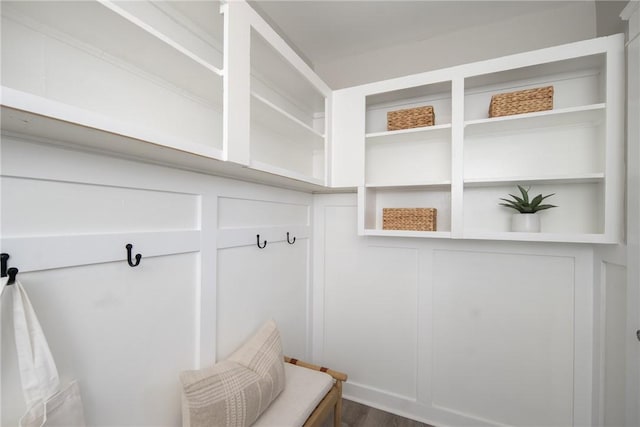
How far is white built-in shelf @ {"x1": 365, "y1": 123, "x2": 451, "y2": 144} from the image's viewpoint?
175 cm

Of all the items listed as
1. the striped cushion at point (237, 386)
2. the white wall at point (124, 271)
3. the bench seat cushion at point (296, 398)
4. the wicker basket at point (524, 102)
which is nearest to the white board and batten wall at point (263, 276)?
the white wall at point (124, 271)

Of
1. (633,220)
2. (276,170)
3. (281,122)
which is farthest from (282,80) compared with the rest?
(633,220)

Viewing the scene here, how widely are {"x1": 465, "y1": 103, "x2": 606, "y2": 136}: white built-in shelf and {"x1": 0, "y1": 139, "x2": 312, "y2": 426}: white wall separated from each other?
4.63 feet

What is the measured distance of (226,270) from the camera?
1.51 m

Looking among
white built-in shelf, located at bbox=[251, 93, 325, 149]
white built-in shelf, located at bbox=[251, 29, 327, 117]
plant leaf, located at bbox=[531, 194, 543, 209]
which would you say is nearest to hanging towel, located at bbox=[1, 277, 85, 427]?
white built-in shelf, located at bbox=[251, 93, 325, 149]

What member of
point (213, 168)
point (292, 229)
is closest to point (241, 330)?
point (292, 229)

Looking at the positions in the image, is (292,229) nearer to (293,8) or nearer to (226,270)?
(226,270)

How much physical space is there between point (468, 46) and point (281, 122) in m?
1.36

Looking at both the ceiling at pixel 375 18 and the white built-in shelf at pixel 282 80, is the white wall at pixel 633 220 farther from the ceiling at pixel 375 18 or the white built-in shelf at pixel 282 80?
the white built-in shelf at pixel 282 80

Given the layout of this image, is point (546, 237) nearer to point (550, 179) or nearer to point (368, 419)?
point (550, 179)

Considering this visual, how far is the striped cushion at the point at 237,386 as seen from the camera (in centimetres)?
109

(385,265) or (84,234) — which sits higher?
(84,234)

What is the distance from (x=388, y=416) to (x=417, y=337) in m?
0.59

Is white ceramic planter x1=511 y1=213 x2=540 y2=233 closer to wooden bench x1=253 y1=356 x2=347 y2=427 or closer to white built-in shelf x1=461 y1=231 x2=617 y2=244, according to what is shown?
white built-in shelf x1=461 y1=231 x2=617 y2=244
